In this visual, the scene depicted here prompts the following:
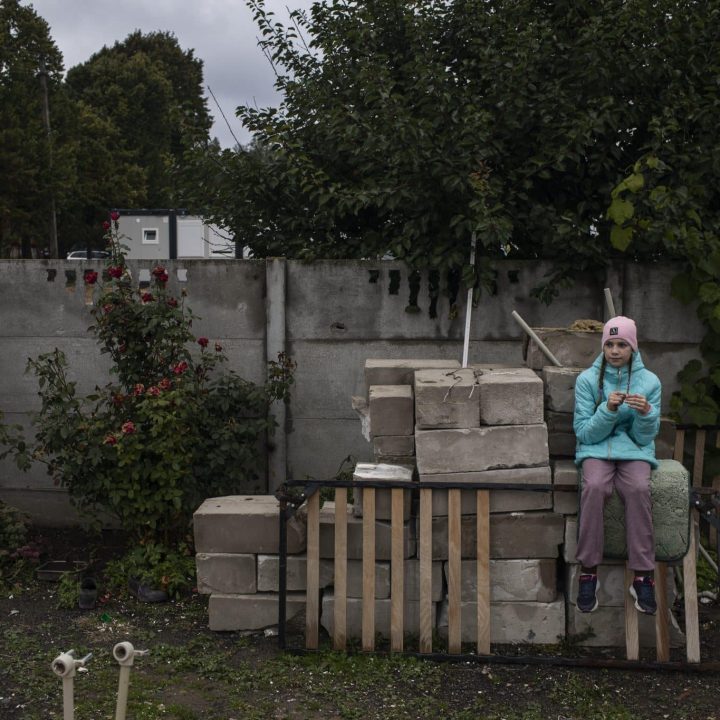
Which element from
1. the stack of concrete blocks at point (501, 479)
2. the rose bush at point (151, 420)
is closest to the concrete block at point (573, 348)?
the stack of concrete blocks at point (501, 479)

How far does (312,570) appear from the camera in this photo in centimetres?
521

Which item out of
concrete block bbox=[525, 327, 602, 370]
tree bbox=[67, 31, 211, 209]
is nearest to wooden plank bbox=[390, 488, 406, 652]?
concrete block bbox=[525, 327, 602, 370]

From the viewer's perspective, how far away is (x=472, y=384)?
16.6ft

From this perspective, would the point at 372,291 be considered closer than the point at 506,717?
No

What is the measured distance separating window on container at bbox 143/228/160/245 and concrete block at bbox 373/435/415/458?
22.6 m

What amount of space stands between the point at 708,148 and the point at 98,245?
4285 centimetres

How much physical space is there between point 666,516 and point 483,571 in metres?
0.99

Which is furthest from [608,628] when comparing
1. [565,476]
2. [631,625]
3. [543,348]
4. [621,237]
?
[621,237]

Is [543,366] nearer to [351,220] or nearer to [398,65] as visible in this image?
[351,220]

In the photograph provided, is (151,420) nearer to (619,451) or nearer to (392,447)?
(392,447)

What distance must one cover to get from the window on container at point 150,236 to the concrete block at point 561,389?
22.8 m

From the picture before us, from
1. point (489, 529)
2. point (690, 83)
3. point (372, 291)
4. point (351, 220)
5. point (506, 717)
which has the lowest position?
point (506, 717)

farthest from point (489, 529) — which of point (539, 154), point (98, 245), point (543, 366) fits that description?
point (98, 245)

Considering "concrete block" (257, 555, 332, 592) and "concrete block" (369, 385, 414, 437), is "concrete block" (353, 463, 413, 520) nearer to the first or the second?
"concrete block" (369, 385, 414, 437)
